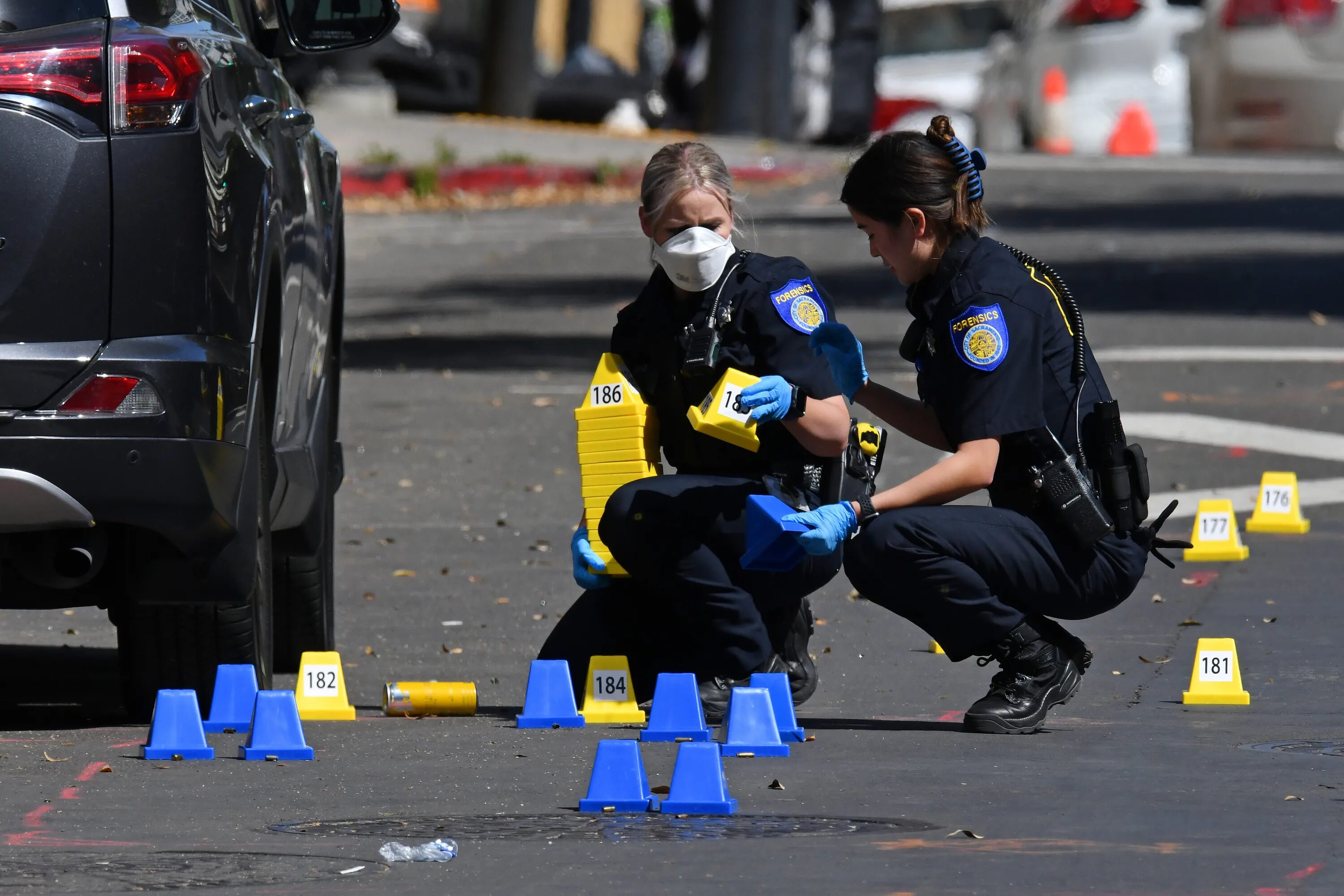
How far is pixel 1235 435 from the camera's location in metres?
11.6

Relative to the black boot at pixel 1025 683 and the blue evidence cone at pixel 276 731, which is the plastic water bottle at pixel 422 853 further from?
the black boot at pixel 1025 683

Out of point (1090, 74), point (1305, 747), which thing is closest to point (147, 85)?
point (1305, 747)

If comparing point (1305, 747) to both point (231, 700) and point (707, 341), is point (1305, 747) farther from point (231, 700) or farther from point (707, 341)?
point (231, 700)

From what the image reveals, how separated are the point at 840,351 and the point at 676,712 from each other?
2.83 feet

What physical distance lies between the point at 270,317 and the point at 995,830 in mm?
2186

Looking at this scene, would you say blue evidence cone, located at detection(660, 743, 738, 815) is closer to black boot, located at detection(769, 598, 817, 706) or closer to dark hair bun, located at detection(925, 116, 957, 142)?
black boot, located at detection(769, 598, 817, 706)

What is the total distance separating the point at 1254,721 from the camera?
6.04 m

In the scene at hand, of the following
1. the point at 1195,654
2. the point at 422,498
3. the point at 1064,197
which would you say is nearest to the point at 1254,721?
the point at 1195,654

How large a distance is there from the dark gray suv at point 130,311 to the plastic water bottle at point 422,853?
3.45ft

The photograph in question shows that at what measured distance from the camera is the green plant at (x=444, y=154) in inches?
1043

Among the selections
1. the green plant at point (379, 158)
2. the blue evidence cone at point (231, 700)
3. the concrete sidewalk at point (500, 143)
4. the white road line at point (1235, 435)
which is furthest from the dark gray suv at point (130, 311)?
the concrete sidewalk at point (500, 143)

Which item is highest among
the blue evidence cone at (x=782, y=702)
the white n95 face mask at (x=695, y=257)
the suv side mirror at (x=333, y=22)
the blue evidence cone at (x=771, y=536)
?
the suv side mirror at (x=333, y=22)

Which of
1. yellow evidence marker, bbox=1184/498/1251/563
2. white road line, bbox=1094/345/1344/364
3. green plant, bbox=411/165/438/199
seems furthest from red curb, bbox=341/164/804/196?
yellow evidence marker, bbox=1184/498/1251/563

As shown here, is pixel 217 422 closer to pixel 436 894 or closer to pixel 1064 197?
pixel 436 894
